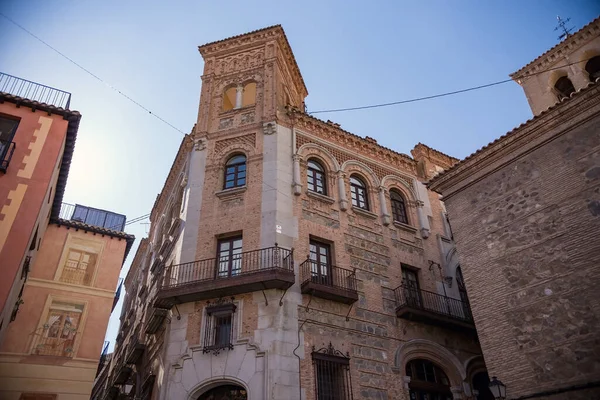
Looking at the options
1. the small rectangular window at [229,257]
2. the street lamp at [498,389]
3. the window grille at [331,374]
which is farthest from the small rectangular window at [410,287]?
the small rectangular window at [229,257]

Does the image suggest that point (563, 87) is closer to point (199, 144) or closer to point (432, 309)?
point (432, 309)

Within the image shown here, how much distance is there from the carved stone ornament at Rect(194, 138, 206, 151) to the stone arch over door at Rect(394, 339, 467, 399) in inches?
430

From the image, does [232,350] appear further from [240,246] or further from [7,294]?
[7,294]

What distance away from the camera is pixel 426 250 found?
19.8 meters

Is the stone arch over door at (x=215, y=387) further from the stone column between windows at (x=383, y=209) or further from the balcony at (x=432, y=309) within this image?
the stone column between windows at (x=383, y=209)

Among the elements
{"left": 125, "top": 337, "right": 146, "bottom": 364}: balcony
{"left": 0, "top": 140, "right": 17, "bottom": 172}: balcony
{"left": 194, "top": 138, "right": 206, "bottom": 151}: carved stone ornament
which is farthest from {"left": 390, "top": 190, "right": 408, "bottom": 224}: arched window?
{"left": 0, "top": 140, "right": 17, "bottom": 172}: balcony

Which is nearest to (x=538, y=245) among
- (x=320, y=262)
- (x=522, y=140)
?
(x=522, y=140)

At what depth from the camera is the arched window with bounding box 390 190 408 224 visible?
20406 millimetres

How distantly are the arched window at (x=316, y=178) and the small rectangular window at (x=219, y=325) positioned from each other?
6.03 meters

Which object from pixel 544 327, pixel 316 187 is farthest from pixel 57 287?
pixel 544 327

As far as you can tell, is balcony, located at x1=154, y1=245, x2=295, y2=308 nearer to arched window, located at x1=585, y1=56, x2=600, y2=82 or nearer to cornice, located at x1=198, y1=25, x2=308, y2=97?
cornice, located at x1=198, y1=25, x2=308, y2=97

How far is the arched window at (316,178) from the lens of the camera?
18688 millimetres

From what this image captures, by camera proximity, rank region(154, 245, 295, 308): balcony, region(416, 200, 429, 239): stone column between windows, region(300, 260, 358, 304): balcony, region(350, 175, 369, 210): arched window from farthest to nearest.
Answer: region(416, 200, 429, 239): stone column between windows, region(350, 175, 369, 210): arched window, region(300, 260, 358, 304): balcony, region(154, 245, 295, 308): balcony

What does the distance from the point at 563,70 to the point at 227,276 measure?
726 inches
